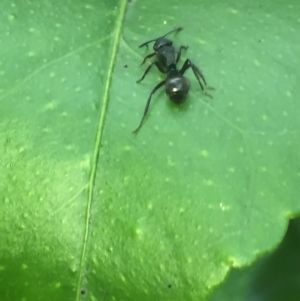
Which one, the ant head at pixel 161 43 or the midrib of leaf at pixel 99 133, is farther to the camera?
the ant head at pixel 161 43

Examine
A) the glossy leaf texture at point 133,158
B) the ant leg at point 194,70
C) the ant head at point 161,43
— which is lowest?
the glossy leaf texture at point 133,158

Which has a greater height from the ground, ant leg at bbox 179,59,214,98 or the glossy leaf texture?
ant leg at bbox 179,59,214,98

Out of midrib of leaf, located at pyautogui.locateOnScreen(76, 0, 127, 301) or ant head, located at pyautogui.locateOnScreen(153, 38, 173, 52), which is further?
ant head, located at pyautogui.locateOnScreen(153, 38, 173, 52)

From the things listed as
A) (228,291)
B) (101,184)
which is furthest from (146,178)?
(228,291)

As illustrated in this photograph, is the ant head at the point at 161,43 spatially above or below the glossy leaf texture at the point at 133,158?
above

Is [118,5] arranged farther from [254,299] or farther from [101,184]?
[254,299]

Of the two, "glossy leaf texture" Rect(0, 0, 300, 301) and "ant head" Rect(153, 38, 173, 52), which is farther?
"ant head" Rect(153, 38, 173, 52)

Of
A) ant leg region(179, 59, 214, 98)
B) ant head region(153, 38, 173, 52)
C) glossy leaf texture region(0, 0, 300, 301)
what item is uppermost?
ant head region(153, 38, 173, 52)
